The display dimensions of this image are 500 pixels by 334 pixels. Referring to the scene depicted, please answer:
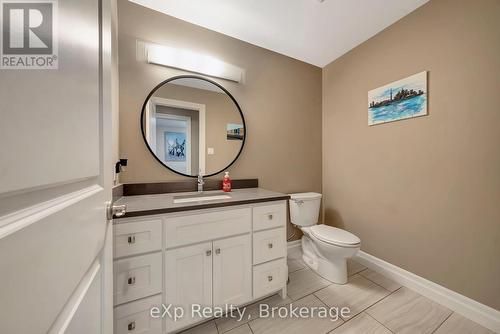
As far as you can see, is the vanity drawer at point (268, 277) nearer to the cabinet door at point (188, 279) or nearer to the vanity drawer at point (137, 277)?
the cabinet door at point (188, 279)

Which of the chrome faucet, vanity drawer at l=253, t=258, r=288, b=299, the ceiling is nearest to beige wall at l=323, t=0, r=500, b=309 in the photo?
the ceiling

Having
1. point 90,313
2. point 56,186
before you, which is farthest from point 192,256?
point 56,186

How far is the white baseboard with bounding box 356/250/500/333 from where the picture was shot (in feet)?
3.74

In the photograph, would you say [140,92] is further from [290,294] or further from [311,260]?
[311,260]

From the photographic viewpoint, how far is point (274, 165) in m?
2.02

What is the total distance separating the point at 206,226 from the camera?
112 centimetres

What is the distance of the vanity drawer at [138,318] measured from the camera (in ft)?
3.04

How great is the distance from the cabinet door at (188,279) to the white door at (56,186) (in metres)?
0.53

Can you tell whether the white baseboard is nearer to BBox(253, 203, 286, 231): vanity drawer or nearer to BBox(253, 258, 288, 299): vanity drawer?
BBox(253, 258, 288, 299): vanity drawer

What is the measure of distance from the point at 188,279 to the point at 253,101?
1.69m

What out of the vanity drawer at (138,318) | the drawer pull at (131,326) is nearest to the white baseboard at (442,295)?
the vanity drawer at (138,318)

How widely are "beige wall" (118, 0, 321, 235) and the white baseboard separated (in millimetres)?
1027

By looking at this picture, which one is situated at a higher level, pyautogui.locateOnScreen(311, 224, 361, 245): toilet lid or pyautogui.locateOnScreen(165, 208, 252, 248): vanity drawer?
pyautogui.locateOnScreen(165, 208, 252, 248): vanity drawer

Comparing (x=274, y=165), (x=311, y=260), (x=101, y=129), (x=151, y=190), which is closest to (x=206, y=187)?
(x=151, y=190)
